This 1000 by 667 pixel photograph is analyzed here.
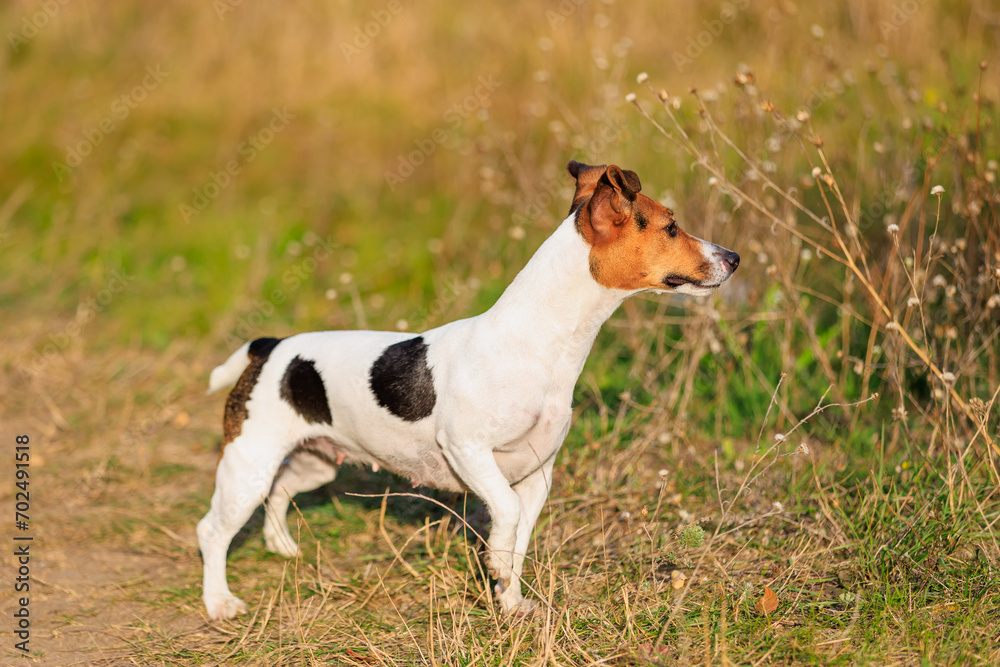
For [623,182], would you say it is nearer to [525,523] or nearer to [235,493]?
[525,523]

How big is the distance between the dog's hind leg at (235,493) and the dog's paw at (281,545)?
0.44 meters

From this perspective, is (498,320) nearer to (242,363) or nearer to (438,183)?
(242,363)

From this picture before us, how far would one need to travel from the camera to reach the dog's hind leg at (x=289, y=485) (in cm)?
483

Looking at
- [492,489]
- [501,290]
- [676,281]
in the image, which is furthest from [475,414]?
[501,290]

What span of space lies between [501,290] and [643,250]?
3556 millimetres

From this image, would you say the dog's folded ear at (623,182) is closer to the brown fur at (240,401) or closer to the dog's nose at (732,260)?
the dog's nose at (732,260)

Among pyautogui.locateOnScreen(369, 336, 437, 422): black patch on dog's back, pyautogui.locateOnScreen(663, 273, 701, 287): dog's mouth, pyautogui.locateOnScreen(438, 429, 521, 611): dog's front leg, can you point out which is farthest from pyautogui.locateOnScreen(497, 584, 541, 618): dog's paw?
pyautogui.locateOnScreen(663, 273, 701, 287): dog's mouth

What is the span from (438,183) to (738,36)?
3.48 metres

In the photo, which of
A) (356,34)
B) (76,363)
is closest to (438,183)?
(356,34)

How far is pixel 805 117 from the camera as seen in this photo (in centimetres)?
388

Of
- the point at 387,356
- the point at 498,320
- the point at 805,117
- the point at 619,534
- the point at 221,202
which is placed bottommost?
the point at 221,202

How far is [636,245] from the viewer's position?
145 inches

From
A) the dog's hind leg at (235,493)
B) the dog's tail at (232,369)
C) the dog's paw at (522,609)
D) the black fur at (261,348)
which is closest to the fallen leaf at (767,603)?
the dog's paw at (522,609)

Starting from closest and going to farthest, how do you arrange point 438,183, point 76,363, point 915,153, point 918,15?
point 915,153
point 76,363
point 918,15
point 438,183
